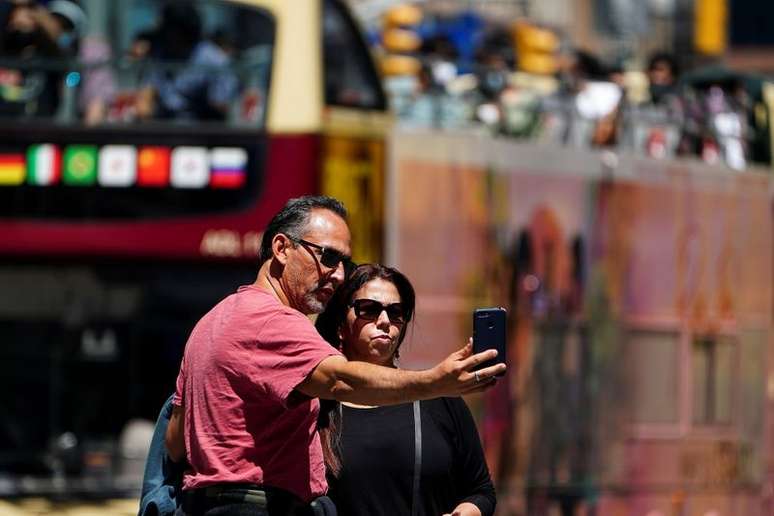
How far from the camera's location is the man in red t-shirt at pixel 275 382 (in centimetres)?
482

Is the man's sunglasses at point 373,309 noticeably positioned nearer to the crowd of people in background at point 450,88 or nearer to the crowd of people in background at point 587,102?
the crowd of people in background at point 450,88

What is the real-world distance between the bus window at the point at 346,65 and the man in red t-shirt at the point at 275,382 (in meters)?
8.50

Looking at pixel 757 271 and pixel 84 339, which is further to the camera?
pixel 757 271

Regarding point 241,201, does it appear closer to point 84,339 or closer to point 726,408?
point 84,339

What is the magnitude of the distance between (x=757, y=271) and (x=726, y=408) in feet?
3.66

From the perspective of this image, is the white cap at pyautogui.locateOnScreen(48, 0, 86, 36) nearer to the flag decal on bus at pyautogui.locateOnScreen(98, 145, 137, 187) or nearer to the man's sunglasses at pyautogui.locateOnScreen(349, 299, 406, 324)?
the flag decal on bus at pyautogui.locateOnScreen(98, 145, 137, 187)

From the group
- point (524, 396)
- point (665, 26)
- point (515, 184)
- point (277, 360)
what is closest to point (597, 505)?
point (524, 396)

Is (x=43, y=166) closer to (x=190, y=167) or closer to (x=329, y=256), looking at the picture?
(x=190, y=167)

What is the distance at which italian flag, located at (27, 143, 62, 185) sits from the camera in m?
13.3

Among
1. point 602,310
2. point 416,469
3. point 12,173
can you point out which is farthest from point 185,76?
point 416,469

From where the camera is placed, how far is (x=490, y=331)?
4898 millimetres

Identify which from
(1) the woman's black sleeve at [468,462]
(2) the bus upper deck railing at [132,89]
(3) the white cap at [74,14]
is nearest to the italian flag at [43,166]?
(2) the bus upper deck railing at [132,89]

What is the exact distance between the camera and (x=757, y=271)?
A: 725 inches

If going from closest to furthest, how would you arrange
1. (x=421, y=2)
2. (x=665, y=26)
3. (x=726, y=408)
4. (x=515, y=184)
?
1. (x=515, y=184)
2. (x=726, y=408)
3. (x=421, y=2)
4. (x=665, y=26)
